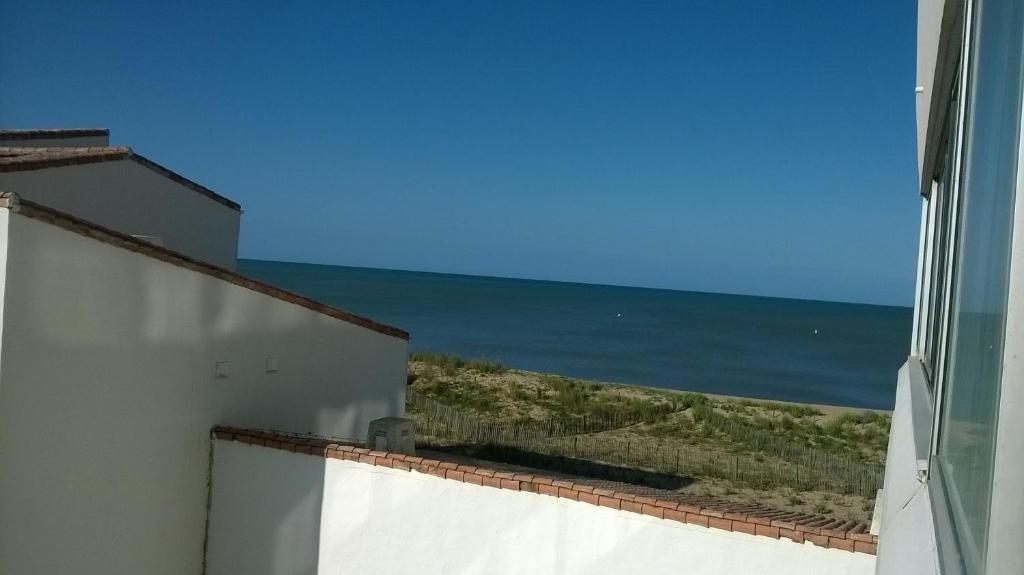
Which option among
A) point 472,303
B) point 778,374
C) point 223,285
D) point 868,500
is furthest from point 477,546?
point 472,303

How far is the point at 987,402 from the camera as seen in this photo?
53.4 inches

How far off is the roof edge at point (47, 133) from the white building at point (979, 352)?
1346cm

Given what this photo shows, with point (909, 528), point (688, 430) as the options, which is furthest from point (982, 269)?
point (688, 430)

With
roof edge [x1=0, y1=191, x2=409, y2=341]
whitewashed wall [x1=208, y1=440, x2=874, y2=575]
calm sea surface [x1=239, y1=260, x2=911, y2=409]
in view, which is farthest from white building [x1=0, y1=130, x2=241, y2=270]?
calm sea surface [x1=239, y1=260, x2=911, y2=409]

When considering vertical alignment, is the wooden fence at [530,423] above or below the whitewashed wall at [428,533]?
below

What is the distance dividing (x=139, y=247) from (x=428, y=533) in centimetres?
375

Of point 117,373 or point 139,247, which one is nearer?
point 117,373

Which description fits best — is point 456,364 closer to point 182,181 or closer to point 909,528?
point 182,181

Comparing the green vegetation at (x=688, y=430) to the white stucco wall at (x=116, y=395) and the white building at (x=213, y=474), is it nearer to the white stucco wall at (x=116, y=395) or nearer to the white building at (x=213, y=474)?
the white building at (x=213, y=474)

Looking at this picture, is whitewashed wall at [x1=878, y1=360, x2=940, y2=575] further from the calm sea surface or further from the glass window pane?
the calm sea surface

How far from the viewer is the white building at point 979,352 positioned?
3.54ft

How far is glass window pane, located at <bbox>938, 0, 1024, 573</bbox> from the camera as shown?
4.28ft

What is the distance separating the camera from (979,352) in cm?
154

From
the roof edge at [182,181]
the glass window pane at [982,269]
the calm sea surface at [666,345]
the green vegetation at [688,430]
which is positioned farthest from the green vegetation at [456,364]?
the glass window pane at [982,269]
